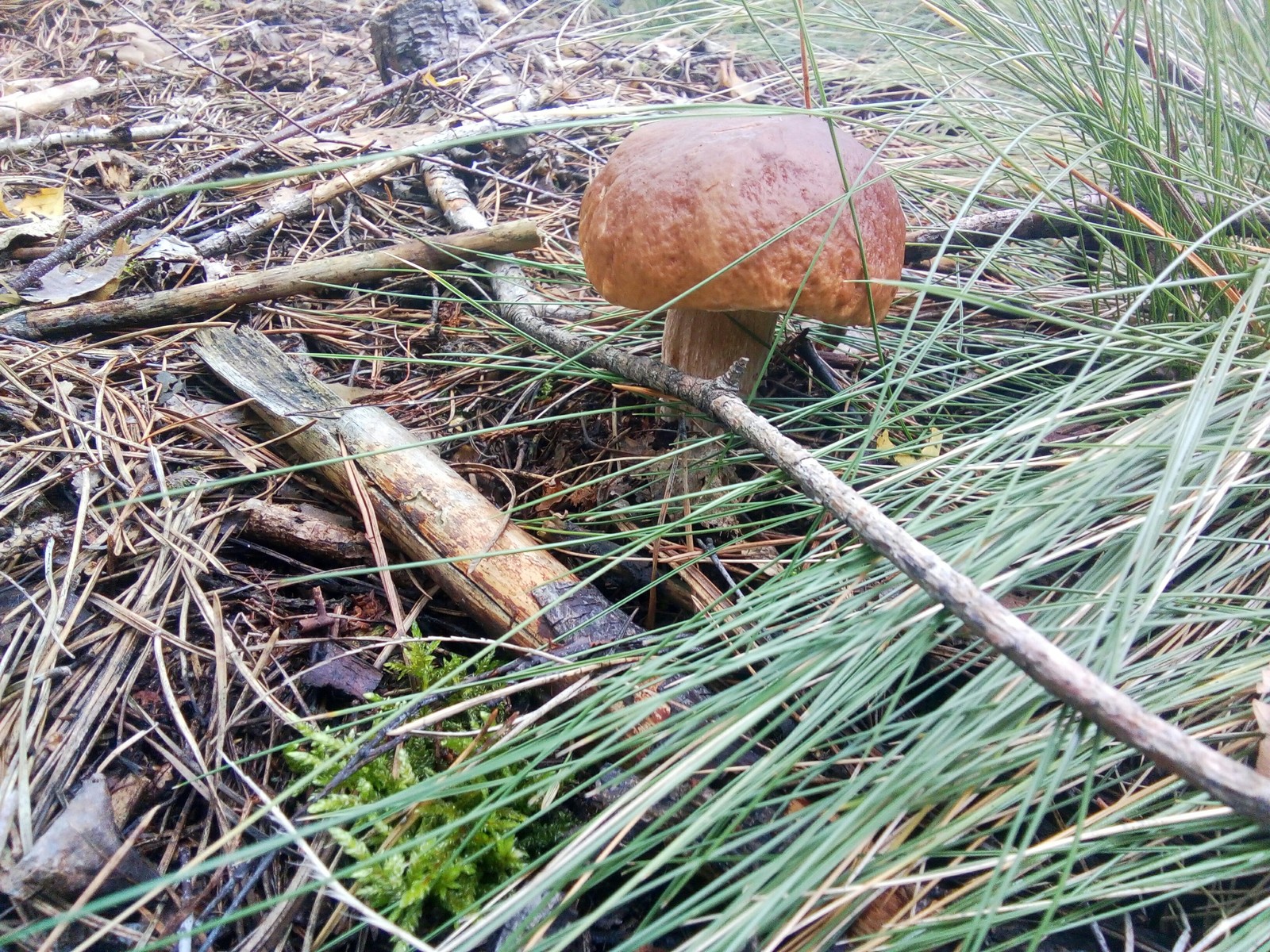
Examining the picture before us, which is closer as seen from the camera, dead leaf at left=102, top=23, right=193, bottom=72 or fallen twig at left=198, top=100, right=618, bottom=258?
fallen twig at left=198, top=100, right=618, bottom=258

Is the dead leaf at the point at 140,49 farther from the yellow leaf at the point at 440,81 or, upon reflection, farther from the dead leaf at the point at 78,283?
the dead leaf at the point at 78,283

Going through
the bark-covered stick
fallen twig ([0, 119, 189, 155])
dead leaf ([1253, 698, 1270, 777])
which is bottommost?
dead leaf ([1253, 698, 1270, 777])

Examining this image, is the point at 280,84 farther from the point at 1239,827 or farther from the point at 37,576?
the point at 1239,827

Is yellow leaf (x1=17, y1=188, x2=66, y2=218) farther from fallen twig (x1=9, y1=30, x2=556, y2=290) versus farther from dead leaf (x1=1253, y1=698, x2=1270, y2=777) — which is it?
dead leaf (x1=1253, y1=698, x2=1270, y2=777)

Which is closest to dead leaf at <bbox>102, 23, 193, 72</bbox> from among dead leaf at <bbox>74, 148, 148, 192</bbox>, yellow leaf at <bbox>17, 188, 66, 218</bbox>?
dead leaf at <bbox>74, 148, 148, 192</bbox>

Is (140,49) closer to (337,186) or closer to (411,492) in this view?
(337,186)

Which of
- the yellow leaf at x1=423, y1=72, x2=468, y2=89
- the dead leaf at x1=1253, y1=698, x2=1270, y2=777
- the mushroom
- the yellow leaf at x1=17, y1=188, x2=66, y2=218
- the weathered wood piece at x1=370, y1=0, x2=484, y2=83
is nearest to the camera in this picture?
the dead leaf at x1=1253, y1=698, x2=1270, y2=777

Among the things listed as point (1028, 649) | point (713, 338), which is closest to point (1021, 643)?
point (1028, 649)

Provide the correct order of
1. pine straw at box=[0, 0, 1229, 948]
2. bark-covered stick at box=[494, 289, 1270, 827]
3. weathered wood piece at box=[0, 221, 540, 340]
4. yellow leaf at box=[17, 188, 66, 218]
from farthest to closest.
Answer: yellow leaf at box=[17, 188, 66, 218] < weathered wood piece at box=[0, 221, 540, 340] < pine straw at box=[0, 0, 1229, 948] < bark-covered stick at box=[494, 289, 1270, 827]
